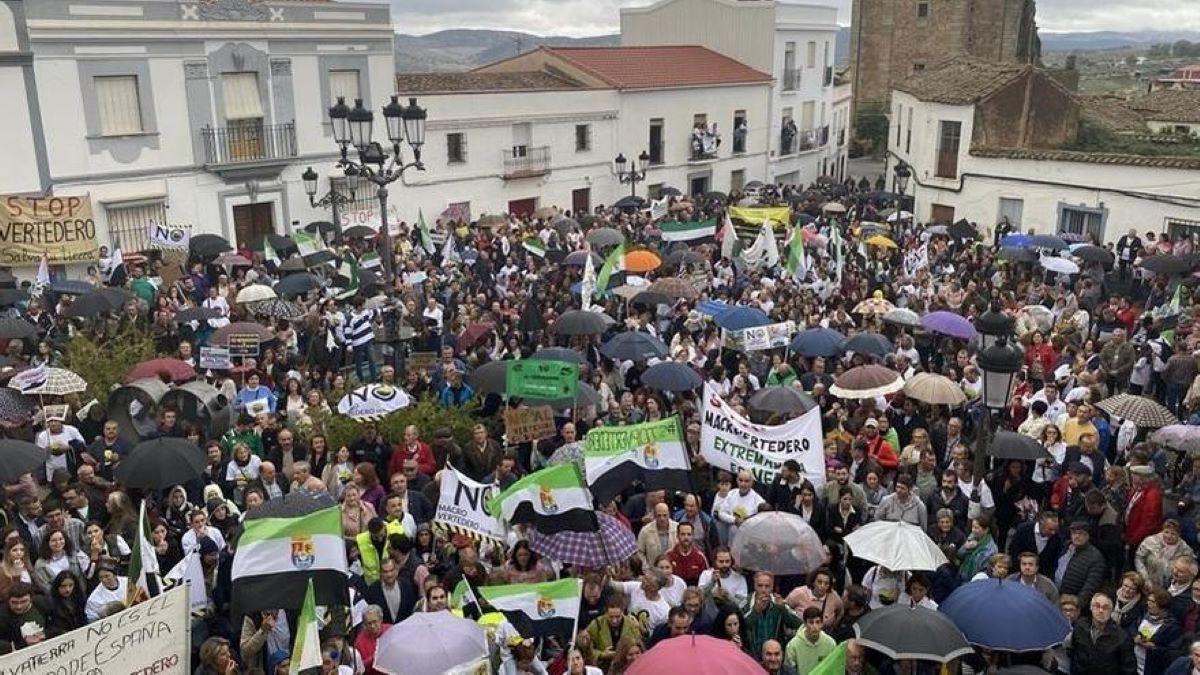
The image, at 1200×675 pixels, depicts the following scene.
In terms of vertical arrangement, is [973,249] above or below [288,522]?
below

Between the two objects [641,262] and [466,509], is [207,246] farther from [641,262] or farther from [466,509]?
[466,509]

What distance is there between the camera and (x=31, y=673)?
19.6 feet

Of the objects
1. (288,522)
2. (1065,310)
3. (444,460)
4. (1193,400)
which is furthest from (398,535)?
(1065,310)

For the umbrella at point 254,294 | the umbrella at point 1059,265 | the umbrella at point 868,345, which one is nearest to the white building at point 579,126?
the umbrella at point 254,294

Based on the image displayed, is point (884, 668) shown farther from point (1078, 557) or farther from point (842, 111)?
point (842, 111)

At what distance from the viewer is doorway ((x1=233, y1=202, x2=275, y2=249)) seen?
2725cm

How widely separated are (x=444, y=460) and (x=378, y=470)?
74 cm

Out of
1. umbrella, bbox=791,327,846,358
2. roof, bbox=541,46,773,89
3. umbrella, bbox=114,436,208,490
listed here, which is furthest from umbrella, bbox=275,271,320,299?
roof, bbox=541,46,773,89

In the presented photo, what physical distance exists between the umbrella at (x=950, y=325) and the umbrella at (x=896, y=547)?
6914 millimetres

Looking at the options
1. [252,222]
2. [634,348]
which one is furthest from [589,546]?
[252,222]

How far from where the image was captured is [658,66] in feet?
131

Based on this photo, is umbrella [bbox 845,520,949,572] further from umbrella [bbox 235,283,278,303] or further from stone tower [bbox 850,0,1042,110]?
stone tower [bbox 850,0,1042,110]

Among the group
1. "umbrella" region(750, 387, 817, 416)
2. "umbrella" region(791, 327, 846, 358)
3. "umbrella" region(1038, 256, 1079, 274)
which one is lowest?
"umbrella" region(1038, 256, 1079, 274)

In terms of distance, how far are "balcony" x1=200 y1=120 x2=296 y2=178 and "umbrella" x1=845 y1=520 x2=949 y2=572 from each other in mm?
22019
